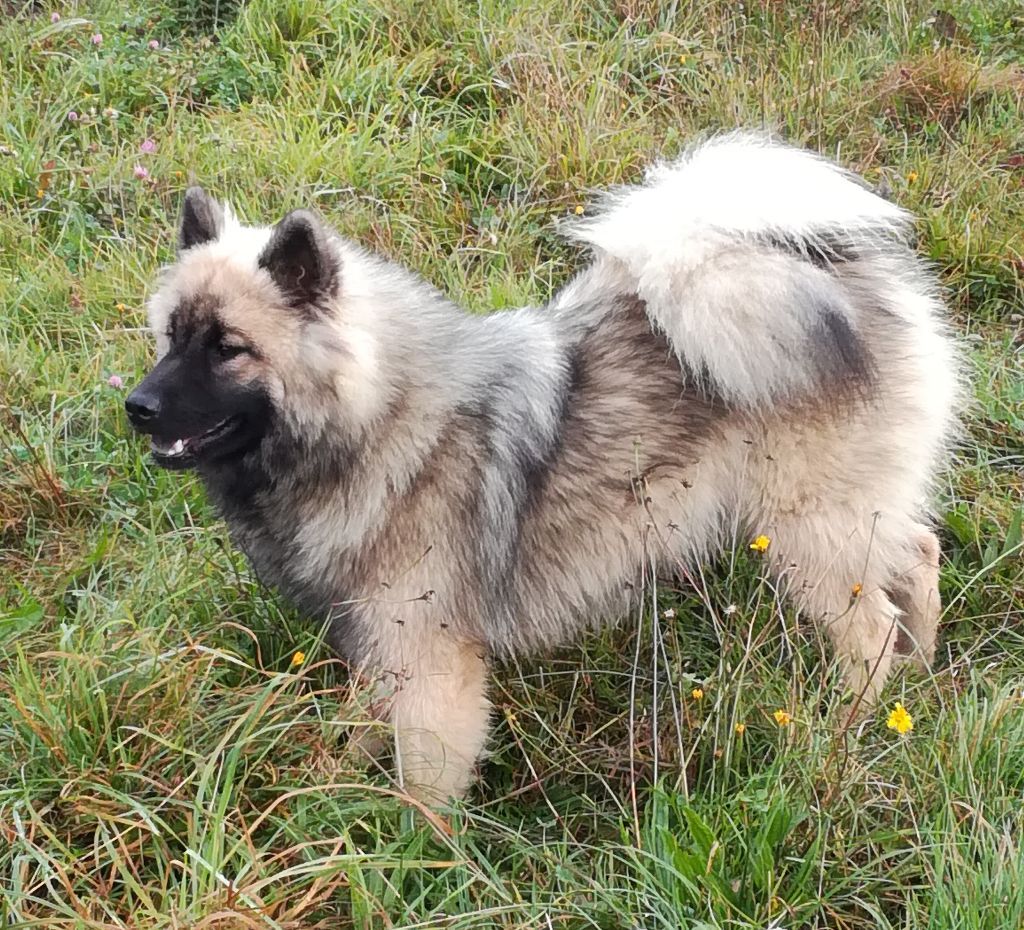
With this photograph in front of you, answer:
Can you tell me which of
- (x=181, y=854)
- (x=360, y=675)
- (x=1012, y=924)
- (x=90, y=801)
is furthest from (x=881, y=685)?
(x=90, y=801)

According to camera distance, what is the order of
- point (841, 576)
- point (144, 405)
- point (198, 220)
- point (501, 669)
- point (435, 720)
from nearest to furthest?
1. point (144, 405)
2. point (435, 720)
3. point (198, 220)
4. point (841, 576)
5. point (501, 669)

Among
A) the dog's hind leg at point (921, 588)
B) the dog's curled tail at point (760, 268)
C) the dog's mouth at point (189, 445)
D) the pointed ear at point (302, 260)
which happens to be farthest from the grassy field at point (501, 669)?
the pointed ear at point (302, 260)

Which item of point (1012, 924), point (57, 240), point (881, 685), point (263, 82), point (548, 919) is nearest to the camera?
point (1012, 924)

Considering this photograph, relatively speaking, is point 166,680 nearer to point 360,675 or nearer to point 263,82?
point 360,675

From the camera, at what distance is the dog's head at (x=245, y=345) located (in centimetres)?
207

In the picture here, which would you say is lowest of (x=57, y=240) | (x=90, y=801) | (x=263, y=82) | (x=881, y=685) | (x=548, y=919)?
(x=881, y=685)

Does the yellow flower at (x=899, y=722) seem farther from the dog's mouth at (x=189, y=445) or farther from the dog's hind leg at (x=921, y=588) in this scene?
the dog's mouth at (x=189, y=445)

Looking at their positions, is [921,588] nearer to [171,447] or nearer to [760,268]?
[760,268]

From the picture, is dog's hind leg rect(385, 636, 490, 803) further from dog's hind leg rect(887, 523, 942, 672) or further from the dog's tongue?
dog's hind leg rect(887, 523, 942, 672)

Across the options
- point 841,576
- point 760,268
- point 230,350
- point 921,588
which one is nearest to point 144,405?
point 230,350

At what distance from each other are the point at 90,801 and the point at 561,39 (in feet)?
13.1

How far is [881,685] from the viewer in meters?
2.42

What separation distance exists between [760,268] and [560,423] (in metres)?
0.64

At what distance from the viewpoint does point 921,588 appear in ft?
8.80
